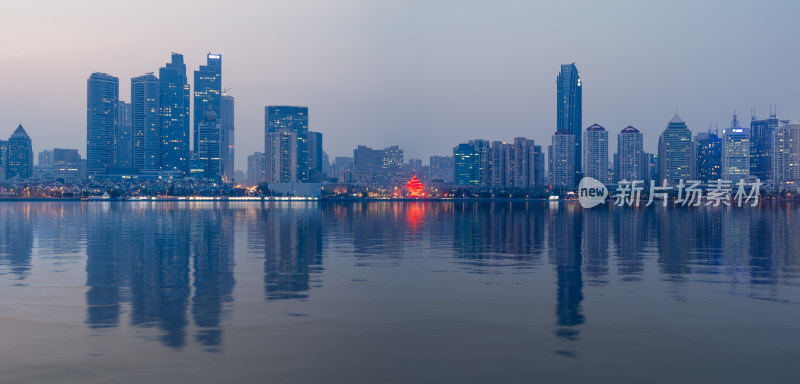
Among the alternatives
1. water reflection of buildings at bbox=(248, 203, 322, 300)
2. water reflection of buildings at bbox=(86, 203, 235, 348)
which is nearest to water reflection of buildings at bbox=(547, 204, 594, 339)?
water reflection of buildings at bbox=(248, 203, 322, 300)

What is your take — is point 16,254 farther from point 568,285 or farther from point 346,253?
point 568,285

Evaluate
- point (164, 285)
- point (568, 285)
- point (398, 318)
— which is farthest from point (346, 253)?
point (398, 318)

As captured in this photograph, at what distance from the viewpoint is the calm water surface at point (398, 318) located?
1491cm

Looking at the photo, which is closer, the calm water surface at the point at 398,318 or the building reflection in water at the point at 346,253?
the calm water surface at the point at 398,318

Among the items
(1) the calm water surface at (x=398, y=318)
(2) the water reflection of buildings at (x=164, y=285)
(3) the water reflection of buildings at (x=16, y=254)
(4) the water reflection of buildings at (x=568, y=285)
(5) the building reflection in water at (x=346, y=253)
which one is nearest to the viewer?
(1) the calm water surface at (x=398, y=318)

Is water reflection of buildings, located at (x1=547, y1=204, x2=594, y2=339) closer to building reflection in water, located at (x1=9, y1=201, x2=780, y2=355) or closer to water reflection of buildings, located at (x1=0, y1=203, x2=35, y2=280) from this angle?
building reflection in water, located at (x1=9, y1=201, x2=780, y2=355)

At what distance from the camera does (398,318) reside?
21.1 m

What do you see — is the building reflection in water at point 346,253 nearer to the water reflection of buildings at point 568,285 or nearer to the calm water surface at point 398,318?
the water reflection of buildings at point 568,285

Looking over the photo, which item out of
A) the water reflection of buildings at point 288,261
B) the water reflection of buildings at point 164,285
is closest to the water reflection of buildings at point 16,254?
the water reflection of buildings at point 164,285

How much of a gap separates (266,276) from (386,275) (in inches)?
224

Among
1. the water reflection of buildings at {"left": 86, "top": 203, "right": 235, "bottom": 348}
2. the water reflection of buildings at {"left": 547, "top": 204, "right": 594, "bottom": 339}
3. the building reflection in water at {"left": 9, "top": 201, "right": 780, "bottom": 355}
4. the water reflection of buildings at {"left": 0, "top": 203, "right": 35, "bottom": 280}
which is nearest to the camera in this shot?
the water reflection of buildings at {"left": 86, "top": 203, "right": 235, "bottom": 348}

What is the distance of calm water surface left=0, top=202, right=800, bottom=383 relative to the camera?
14.9 meters

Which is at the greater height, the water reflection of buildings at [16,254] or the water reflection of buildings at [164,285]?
the water reflection of buildings at [164,285]

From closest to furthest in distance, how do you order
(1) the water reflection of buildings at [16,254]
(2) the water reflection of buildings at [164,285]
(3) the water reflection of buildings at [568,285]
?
1. (2) the water reflection of buildings at [164,285]
2. (3) the water reflection of buildings at [568,285]
3. (1) the water reflection of buildings at [16,254]
